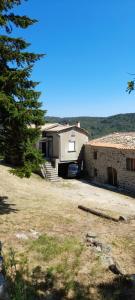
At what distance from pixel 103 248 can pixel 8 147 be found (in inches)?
262

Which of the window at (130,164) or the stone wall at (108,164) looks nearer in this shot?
the window at (130,164)

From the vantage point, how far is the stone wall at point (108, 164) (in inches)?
1158

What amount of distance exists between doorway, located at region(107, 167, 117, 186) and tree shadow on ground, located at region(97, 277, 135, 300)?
21.7 m

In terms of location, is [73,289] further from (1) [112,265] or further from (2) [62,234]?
(2) [62,234]

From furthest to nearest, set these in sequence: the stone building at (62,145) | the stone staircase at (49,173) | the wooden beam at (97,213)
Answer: the stone building at (62,145) → the stone staircase at (49,173) → the wooden beam at (97,213)

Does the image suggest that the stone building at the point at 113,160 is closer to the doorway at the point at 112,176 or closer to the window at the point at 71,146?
the doorway at the point at 112,176

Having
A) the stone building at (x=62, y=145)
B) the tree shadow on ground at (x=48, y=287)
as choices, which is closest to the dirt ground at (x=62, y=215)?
the tree shadow on ground at (x=48, y=287)

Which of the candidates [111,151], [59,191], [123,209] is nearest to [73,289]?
[123,209]

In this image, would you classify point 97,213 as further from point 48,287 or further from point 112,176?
point 112,176

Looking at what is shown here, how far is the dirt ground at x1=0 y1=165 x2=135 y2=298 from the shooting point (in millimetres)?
12570

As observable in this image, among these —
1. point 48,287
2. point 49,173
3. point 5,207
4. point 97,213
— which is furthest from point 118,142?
point 48,287

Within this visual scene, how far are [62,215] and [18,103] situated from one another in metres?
6.78

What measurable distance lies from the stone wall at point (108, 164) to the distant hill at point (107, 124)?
9151 cm

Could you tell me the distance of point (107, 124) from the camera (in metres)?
150
